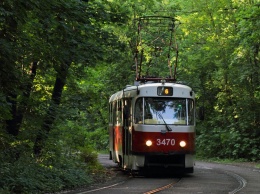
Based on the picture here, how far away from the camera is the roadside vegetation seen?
1387 cm

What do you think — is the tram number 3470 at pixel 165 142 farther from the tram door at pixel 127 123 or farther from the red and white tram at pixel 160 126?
the tram door at pixel 127 123

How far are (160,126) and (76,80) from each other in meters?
4.65

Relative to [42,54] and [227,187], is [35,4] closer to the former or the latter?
[42,54]

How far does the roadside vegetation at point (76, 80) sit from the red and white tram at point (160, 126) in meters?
1.77

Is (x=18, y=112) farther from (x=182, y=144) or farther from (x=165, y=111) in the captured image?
(x=182, y=144)

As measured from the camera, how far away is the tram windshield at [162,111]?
63.3ft

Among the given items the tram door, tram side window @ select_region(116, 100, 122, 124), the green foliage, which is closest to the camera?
the green foliage

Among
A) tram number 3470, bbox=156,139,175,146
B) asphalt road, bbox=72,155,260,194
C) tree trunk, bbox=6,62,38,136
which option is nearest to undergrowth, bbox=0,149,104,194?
asphalt road, bbox=72,155,260,194

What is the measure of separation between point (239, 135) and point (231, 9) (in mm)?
7886

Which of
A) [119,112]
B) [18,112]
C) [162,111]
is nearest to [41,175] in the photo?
[18,112]

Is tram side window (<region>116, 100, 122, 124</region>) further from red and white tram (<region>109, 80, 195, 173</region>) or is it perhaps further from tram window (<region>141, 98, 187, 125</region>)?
tram window (<region>141, 98, 187, 125</region>)

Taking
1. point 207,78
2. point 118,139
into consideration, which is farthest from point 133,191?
point 207,78

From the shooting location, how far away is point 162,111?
1942cm

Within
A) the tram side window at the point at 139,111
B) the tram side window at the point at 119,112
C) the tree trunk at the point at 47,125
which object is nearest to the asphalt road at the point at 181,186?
the tram side window at the point at 139,111
